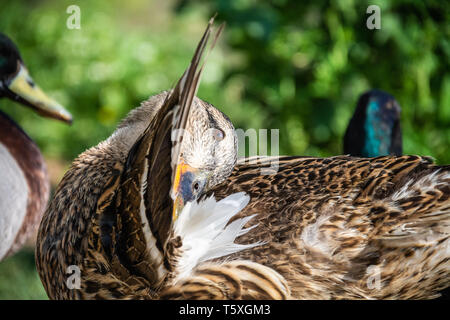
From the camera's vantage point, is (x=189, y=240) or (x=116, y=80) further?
(x=116, y=80)

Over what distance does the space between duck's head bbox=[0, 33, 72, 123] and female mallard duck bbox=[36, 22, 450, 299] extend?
3.65 feet

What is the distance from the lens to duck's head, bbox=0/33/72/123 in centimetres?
240

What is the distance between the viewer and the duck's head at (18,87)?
2.40m

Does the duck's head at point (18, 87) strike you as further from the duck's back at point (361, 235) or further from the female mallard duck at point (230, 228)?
the duck's back at point (361, 235)

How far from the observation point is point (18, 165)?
226 centimetres

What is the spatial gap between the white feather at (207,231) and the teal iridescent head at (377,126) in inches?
49.2

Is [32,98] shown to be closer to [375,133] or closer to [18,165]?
[18,165]

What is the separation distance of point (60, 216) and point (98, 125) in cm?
332

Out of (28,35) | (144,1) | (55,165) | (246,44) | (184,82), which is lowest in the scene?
(184,82)

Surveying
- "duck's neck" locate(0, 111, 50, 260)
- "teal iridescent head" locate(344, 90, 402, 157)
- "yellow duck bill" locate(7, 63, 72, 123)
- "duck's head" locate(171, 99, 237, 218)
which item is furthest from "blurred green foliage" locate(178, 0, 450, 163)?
"duck's head" locate(171, 99, 237, 218)

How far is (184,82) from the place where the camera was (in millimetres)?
1041
